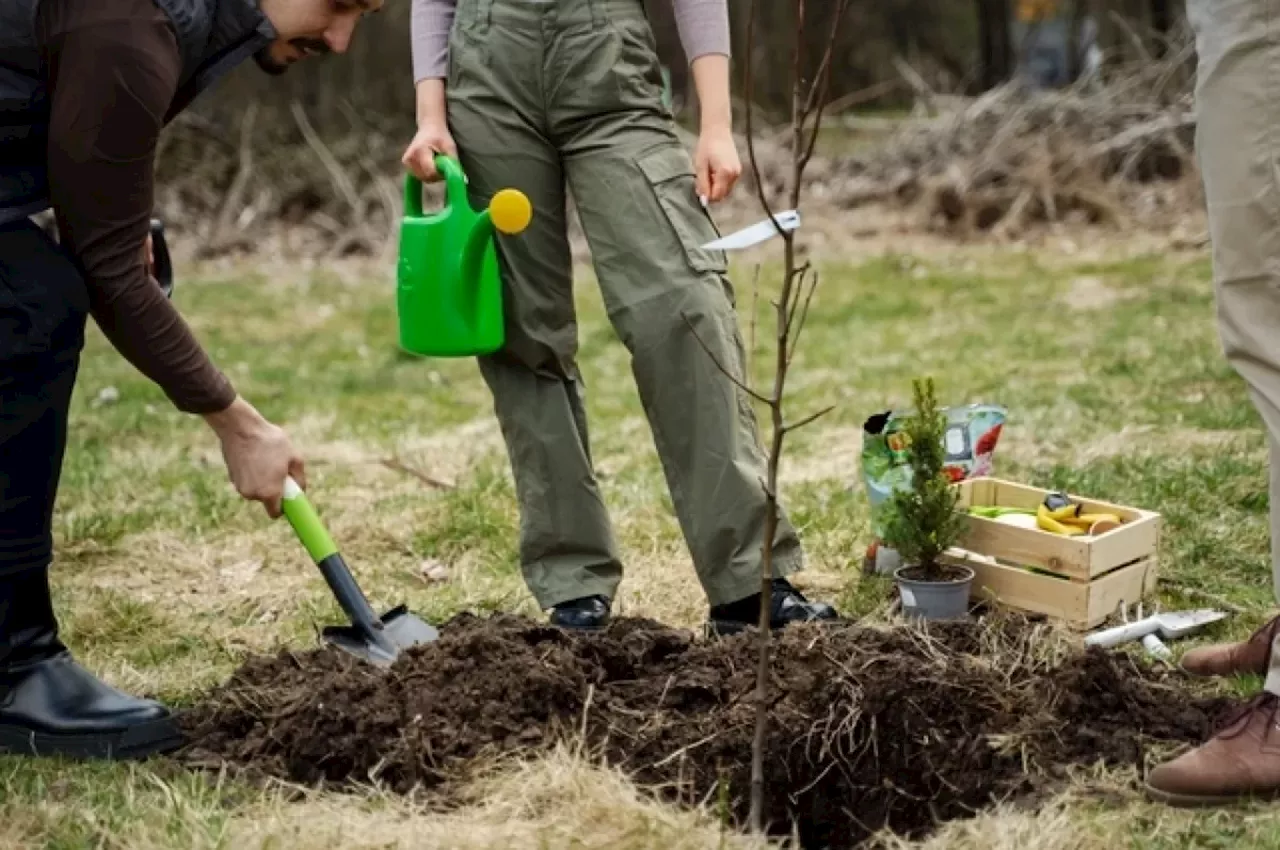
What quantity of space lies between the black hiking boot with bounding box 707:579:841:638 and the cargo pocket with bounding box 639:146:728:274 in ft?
2.12

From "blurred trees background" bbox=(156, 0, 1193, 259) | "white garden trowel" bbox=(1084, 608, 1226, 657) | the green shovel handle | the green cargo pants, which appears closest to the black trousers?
the green shovel handle

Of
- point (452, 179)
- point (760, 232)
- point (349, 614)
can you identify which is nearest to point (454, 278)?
point (452, 179)

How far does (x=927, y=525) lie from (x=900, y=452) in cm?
33

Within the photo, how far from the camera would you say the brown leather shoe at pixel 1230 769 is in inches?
90.1

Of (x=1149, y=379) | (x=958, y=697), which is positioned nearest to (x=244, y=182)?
(x=1149, y=379)

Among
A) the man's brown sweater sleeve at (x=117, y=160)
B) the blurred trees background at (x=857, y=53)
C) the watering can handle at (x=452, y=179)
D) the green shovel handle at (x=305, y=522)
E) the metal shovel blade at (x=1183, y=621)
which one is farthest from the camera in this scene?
the blurred trees background at (x=857, y=53)

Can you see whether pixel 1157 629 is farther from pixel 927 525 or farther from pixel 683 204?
pixel 683 204

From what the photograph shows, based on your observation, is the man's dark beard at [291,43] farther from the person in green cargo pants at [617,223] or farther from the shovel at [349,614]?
the shovel at [349,614]

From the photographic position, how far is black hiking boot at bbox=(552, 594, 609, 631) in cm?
314

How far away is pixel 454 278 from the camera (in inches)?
118

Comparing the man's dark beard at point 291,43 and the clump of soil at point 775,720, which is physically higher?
the man's dark beard at point 291,43

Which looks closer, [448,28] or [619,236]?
[619,236]

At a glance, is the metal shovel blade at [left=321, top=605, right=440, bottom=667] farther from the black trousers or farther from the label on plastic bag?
the label on plastic bag

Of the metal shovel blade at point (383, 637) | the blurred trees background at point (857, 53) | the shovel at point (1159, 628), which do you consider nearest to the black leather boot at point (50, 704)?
the metal shovel blade at point (383, 637)
